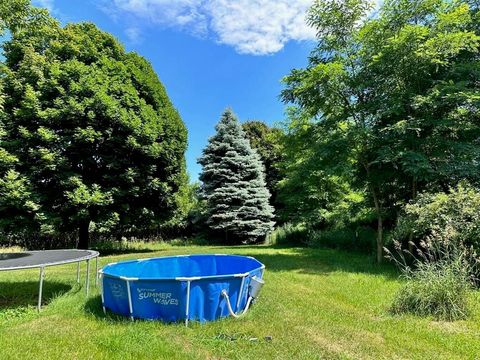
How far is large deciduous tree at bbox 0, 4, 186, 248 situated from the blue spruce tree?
235 inches

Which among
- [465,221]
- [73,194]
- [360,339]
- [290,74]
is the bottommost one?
[360,339]

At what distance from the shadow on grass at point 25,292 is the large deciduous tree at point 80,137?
5.22 m

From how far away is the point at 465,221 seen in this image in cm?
677

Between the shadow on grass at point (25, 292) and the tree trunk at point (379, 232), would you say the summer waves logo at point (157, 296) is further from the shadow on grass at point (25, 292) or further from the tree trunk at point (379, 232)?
the tree trunk at point (379, 232)

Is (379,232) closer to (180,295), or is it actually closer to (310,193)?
(180,295)

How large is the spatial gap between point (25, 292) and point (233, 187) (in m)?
15.0

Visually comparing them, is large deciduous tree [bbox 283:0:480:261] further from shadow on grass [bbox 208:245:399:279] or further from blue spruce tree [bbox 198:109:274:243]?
blue spruce tree [bbox 198:109:274:243]

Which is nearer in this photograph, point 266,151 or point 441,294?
point 441,294

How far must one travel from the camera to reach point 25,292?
703cm

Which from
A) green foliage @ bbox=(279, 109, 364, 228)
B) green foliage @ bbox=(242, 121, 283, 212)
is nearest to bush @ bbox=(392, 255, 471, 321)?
green foliage @ bbox=(279, 109, 364, 228)

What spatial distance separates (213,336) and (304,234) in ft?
51.6

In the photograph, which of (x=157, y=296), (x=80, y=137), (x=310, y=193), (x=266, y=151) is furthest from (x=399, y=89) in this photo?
(x=266, y=151)

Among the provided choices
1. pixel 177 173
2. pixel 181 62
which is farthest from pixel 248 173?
pixel 181 62

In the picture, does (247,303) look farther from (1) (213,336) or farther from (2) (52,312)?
(2) (52,312)
